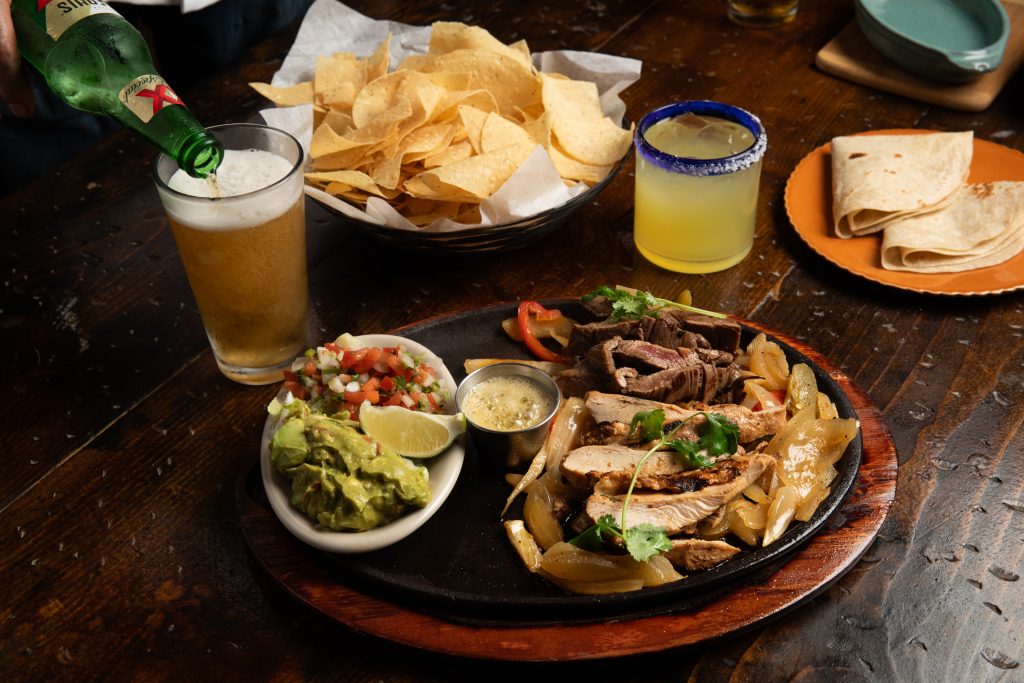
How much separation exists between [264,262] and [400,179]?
1.83ft

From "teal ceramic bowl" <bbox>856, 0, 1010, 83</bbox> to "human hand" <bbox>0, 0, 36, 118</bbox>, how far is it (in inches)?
101

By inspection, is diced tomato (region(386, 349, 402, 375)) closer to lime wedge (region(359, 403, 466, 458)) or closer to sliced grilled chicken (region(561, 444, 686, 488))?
lime wedge (region(359, 403, 466, 458))

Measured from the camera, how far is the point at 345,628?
179 cm

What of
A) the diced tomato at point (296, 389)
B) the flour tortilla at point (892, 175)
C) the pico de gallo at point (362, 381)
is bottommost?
the flour tortilla at point (892, 175)

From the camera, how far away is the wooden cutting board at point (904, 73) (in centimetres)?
321

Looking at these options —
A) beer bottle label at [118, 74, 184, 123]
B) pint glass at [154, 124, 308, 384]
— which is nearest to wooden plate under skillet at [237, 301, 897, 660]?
pint glass at [154, 124, 308, 384]

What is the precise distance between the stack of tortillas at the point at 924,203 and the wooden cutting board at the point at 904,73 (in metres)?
0.38

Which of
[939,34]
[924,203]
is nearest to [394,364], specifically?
[924,203]

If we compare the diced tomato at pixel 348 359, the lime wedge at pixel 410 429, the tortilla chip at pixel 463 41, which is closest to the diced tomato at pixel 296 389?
the diced tomato at pixel 348 359

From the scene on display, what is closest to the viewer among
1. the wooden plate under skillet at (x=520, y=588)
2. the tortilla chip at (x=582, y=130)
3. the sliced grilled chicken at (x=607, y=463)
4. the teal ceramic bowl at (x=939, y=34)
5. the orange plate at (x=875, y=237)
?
the wooden plate under skillet at (x=520, y=588)

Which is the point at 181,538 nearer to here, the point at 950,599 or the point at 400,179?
the point at 400,179

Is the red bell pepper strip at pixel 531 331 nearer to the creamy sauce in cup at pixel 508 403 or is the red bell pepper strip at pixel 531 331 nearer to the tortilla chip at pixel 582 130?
the creamy sauce in cup at pixel 508 403

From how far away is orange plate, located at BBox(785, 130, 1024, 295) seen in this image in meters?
2.52

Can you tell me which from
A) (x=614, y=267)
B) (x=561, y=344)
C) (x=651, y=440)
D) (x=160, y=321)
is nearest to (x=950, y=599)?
(x=651, y=440)
